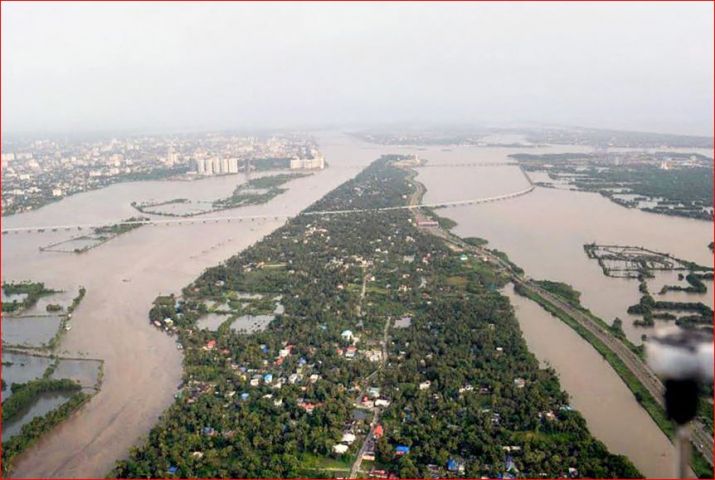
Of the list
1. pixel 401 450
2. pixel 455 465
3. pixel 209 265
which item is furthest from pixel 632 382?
pixel 209 265

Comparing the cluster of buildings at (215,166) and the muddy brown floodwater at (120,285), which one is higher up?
the cluster of buildings at (215,166)

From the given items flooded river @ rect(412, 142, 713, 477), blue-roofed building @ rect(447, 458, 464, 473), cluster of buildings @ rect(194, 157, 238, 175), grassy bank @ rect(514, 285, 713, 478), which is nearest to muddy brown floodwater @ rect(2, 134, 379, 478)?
blue-roofed building @ rect(447, 458, 464, 473)

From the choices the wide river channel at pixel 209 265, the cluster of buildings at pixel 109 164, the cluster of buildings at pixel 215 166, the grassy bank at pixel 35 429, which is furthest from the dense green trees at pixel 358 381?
the cluster of buildings at pixel 215 166

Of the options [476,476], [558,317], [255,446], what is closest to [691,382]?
[476,476]

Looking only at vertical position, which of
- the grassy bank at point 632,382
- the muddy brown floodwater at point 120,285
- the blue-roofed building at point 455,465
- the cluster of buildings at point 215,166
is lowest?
the muddy brown floodwater at point 120,285

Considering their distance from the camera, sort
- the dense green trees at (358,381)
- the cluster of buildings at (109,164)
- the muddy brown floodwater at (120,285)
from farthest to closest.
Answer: the cluster of buildings at (109,164) → the muddy brown floodwater at (120,285) → the dense green trees at (358,381)

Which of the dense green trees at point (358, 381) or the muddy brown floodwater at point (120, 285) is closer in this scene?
the dense green trees at point (358, 381)

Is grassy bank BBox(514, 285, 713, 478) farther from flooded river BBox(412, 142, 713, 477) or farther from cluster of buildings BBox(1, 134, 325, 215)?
cluster of buildings BBox(1, 134, 325, 215)

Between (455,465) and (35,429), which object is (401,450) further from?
(35,429)

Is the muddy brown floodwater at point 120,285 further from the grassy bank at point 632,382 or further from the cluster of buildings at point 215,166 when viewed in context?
the grassy bank at point 632,382
